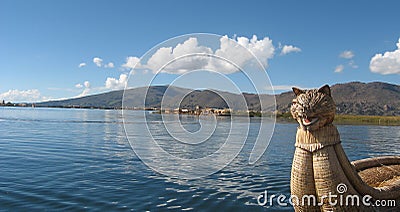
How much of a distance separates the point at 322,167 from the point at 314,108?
3.21 ft

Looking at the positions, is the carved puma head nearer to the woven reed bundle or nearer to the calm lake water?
the woven reed bundle

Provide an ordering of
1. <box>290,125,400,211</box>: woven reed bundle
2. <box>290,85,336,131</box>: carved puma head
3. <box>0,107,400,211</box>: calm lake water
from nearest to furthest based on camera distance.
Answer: <box>290,85,336,131</box>: carved puma head → <box>290,125,400,211</box>: woven reed bundle → <box>0,107,400,211</box>: calm lake water

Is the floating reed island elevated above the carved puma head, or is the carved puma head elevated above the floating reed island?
the carved puma head

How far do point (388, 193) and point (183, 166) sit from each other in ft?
43.3

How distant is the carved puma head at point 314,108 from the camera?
5160 mm

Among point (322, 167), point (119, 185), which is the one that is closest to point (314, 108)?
point (322, 167)

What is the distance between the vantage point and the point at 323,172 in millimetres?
5332

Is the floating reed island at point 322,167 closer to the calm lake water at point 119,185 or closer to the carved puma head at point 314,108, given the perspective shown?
the carved puma head at point 314,108

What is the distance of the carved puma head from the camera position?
516 centimetres

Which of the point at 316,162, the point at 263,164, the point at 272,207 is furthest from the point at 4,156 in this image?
the point at 316,162

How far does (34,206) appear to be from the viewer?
10.1 metres

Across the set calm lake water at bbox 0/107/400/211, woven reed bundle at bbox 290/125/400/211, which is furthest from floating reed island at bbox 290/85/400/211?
calm lake water at bbox 0/107/400/211

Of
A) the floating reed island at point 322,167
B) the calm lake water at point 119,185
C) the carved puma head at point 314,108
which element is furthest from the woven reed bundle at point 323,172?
the calm lake water at point 119,185

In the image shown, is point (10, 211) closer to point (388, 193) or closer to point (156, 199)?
point (156, 199)
